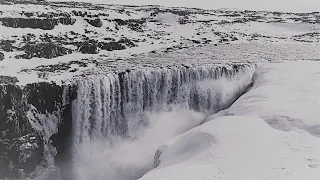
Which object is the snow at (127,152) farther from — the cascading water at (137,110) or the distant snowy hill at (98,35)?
the distant snowy hill at (98,35)

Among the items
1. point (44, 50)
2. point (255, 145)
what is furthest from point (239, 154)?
point (44, 50)

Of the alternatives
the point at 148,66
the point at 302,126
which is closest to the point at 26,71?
the point at 148,66

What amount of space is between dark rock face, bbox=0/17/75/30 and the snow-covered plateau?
0.09 metres

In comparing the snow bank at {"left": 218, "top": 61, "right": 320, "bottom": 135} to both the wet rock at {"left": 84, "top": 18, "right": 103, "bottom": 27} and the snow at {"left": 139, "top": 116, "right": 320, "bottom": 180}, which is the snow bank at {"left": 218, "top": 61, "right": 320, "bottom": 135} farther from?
the wet rock at {"left": 84, "top": 18, "right": 103, "bottom": 27}

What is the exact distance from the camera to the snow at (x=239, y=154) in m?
11.9

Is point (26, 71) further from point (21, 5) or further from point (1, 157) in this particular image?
point (21, 5)

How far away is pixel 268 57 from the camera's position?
30297 mm

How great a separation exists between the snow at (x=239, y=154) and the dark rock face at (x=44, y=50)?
15.8m

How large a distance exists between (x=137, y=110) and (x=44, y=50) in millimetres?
9366

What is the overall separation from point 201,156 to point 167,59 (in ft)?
53.2

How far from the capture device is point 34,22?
31906mm

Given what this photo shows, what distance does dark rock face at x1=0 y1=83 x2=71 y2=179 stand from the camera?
66.4 ft

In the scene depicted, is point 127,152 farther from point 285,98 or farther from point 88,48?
point 88,48

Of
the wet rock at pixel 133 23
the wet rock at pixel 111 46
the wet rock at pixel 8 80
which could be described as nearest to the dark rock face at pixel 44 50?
the wet rock at pixel 111 46
